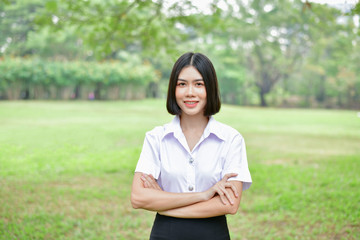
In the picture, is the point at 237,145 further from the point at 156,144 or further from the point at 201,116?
the point at 156,144

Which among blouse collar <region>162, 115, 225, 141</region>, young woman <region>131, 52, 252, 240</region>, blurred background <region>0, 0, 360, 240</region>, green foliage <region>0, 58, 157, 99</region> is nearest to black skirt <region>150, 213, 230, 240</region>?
young woman <region>131, 52, 252, 240</region>

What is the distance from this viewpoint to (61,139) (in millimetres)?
10180

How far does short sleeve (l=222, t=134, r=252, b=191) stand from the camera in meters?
1.80

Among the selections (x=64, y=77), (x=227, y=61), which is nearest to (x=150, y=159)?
(x=64, y=77)

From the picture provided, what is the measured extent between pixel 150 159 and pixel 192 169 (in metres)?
0.21

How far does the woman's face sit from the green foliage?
17.6m

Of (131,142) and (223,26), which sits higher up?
(223,26)

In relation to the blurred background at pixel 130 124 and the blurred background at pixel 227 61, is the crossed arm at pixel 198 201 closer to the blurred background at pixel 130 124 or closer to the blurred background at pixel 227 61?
the blurred background at pixel 130 124

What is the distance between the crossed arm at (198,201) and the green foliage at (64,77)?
696 inches

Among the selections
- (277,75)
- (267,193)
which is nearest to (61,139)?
(267,193)

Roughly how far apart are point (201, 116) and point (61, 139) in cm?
886

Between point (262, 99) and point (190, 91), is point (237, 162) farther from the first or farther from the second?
point (262, 99)

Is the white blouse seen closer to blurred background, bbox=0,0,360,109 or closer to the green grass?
the green grass

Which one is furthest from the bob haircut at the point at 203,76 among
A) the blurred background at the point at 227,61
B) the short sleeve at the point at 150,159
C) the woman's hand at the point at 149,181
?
the blurred background at the point at 227,61
